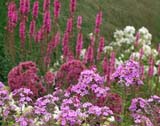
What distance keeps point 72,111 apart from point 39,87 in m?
2.43

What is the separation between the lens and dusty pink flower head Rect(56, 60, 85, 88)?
753 cm

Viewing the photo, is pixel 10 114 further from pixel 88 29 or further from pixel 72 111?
pixel 88 29

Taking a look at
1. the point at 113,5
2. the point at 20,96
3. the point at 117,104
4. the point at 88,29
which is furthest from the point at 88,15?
the point at 20,96

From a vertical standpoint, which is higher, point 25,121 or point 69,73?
point 69,73

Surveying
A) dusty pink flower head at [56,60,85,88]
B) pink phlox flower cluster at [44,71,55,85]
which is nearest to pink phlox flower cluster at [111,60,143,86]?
dusty pink flower head at [56,60,85,88]

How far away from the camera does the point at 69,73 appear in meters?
7.51

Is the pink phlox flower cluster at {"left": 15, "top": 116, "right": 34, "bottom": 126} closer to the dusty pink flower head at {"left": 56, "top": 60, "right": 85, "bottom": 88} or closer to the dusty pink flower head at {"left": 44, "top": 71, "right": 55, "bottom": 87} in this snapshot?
the dusty pink flower head at {"left": 56, "top": 60, "right": 85, "bottom": 88}

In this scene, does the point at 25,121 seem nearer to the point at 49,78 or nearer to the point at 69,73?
the point at 69,73

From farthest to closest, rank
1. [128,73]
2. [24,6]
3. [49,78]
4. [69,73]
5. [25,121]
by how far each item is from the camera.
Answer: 1. [24,6]
2. [49,78]
3. [69,73]
4. [128,73]
5. [25,121]

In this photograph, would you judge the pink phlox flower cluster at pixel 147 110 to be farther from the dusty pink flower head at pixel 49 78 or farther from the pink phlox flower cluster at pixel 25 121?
the dusty pink flower head at pixel 49 78

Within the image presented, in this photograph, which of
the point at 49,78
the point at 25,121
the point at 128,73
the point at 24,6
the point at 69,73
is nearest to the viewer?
the point at 25,121

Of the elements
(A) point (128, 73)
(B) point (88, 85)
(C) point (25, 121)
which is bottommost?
(C) point (25, 121)

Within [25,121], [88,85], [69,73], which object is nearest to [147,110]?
[88,85]

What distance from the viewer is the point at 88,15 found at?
14.5m
